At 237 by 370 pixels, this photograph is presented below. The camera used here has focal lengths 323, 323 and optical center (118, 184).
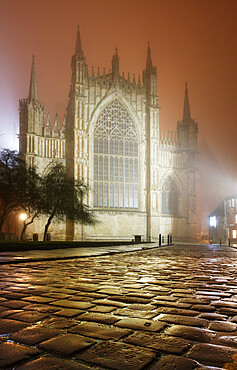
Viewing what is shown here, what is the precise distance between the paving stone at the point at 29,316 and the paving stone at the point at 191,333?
46.9 inches

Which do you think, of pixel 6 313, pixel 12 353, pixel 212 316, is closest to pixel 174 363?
pixel 12 353

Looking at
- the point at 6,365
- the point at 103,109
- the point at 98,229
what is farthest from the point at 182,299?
the point at 103,109

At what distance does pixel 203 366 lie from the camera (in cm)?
195

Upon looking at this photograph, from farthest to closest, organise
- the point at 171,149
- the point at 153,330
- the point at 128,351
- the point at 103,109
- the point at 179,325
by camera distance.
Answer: the point at 171,149
the point at 103,109
the point at 179,325
the point at 153,330
the point at 128,351

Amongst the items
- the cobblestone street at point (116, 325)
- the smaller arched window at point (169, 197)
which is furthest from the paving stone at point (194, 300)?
the smaller arched window at point (169, 197)

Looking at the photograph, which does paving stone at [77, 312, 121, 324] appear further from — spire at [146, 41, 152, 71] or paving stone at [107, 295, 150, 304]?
spire at [146, 41, 152, 71]

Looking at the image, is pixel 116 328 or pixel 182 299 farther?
pixel 182 299

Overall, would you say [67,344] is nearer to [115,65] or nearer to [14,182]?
[14,182]

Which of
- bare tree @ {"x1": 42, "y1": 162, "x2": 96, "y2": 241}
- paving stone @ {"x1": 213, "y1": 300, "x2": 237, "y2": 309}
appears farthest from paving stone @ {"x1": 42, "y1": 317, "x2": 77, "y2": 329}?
bare tree @ {"x1": 42, "y1": 162, "x2": 96, "y2": 241}

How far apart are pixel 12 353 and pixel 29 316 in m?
1.01

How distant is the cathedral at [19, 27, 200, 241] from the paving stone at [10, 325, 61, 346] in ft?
102

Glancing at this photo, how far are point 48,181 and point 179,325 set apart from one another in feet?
78.7

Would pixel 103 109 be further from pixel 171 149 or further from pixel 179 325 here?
pixel 179 325

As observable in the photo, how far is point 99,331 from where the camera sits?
261 cm
